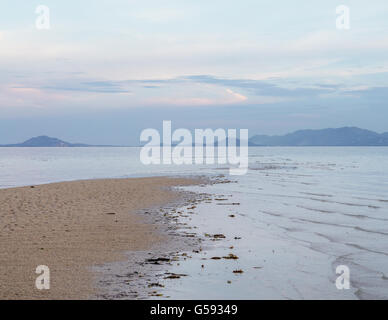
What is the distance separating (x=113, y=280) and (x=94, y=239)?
492 centimetres

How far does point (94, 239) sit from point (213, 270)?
17.5 feet

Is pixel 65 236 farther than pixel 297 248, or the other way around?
Answer: pixel 65 236

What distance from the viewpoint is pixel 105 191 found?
3148cm

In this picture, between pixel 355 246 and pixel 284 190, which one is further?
pixel 284 190

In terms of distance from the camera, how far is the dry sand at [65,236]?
32.4ft

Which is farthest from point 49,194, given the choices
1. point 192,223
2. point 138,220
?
point 192,223

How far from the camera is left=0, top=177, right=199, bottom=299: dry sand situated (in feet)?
32.4

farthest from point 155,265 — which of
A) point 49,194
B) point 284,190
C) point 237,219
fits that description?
point 284,190

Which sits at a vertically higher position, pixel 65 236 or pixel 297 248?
pixel 65 236

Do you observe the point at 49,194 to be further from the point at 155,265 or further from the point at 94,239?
the point at 155,265

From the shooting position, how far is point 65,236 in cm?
1527
